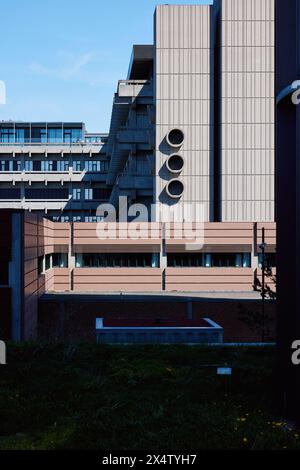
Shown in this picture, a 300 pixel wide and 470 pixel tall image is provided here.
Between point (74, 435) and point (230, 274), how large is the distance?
41.2 meters

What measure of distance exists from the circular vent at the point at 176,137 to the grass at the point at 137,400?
1512 inches

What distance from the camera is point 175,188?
5159cm

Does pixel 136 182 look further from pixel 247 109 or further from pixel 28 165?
pixel 28 165

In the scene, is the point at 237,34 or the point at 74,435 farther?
A: the point at 237,34

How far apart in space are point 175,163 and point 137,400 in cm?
4285

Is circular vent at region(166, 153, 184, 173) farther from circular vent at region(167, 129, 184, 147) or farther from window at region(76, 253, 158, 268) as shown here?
window at region(76, 253, 158, 268)

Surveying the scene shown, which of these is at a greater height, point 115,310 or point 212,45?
point 212,45

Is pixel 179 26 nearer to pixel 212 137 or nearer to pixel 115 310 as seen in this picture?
pixel 212 137

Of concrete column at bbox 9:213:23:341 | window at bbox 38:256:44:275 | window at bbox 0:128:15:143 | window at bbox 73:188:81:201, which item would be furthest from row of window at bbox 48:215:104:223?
concrete column at bbox 9:213:23:341

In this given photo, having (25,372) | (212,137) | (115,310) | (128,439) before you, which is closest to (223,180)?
(212,137)

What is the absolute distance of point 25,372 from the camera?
11.7 m

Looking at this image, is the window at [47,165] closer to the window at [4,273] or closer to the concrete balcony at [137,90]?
the concrete balcony at [137,90]

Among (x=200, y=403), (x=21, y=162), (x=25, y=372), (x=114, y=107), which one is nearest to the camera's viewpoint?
(x=200, y=403)

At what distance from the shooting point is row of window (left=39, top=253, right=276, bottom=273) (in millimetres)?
48750
